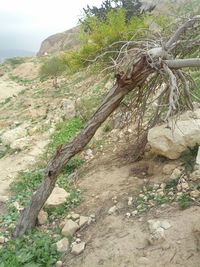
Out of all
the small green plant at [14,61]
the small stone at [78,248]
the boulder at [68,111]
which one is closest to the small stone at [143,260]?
the small stone at [78,248]

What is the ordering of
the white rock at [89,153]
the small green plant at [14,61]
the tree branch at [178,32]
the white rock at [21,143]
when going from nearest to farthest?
1. the tree branch at [178,32]
2. the white rock at [89,153]
3. the white rock at [21,143]
4. the small green plant at [14,61]

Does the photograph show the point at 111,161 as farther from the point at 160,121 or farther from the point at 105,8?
the point at 105,8

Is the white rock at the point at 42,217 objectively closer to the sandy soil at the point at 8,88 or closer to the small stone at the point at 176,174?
the small stone at the point at 176,174

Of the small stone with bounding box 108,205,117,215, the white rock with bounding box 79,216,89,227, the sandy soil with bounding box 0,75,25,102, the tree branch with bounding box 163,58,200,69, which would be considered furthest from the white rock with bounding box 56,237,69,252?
the sandy soil with bounding box 0,75,25,102

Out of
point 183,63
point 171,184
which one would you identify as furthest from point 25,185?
point 183,63

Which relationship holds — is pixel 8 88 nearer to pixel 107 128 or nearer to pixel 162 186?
pixel 107 128

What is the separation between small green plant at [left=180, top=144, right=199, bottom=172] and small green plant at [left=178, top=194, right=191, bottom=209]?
491mm

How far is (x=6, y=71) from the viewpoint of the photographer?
26.5 m

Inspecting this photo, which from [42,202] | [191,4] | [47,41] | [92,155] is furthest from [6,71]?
[42,202]

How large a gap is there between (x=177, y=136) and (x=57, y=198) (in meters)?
1.77

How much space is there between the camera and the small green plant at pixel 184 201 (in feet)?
15.6

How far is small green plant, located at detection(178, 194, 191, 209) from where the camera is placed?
476 cm

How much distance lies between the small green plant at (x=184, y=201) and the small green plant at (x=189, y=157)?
491mm

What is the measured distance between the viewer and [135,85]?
4.98 m
